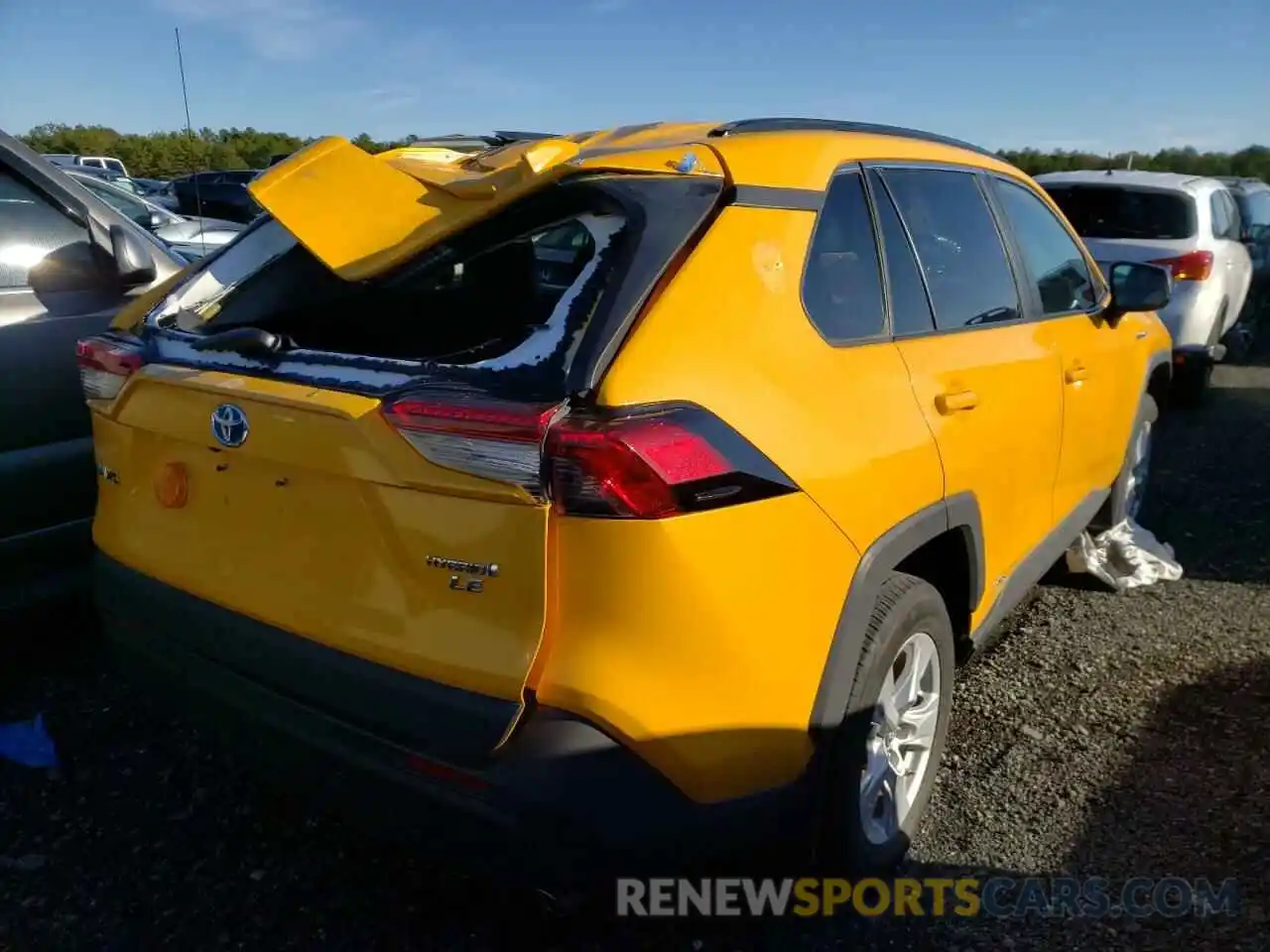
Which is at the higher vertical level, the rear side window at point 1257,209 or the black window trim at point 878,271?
the black window trim at point 878,271

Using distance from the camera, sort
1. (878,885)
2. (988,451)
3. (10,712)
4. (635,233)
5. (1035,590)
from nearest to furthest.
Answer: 1. (635,233)
2. (878,885)
3. (988,451)
4. (10,712)
5. (1035,590)

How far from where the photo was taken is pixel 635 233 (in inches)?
75.0

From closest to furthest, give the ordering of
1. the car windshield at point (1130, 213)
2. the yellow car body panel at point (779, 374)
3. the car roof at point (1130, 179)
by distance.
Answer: the yellow car body panel at point (779, 374), the car windshield at point (1130, 213), the car roof at point (1130, 179)

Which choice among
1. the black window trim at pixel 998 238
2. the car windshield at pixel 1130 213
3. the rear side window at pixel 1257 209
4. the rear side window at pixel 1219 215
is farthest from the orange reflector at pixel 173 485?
the rear side window at pixel 1257 209

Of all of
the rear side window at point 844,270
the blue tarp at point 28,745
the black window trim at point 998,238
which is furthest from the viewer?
the blue tarp at point 28,745

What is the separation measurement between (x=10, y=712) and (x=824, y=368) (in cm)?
280

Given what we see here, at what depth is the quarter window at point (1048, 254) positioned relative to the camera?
11.0ft

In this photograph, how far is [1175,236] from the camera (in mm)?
7328

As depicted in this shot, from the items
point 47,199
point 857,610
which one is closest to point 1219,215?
point 857,610

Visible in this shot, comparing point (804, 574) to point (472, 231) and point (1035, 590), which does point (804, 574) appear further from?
point (1035, 590)

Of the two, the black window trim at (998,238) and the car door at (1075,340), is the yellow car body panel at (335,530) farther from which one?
the car door at (1075,340)

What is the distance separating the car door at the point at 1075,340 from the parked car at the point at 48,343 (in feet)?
10.1

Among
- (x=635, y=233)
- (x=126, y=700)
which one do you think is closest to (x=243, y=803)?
(x=126, y=700)

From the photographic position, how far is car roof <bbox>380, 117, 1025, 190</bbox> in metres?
2.14
